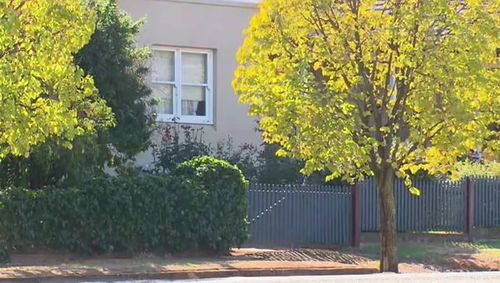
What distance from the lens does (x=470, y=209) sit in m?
23.1

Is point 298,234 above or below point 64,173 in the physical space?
below

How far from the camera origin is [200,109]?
25.8 m

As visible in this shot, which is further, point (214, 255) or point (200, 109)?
point (200, 109)

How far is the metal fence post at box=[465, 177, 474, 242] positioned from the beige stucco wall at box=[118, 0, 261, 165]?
614 cm

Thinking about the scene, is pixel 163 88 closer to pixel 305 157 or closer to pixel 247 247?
pixel 247 247

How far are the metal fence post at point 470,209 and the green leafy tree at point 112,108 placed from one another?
8.34m

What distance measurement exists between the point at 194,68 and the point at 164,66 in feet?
3.08

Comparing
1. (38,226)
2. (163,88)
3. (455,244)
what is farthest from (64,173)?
(455,244)

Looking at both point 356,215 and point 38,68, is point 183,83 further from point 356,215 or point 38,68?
point 38,68

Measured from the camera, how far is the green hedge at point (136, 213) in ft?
55.5

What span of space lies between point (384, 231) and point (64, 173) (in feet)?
21.6

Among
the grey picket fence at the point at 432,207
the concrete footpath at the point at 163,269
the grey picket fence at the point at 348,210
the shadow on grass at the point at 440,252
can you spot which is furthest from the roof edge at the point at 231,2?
the concrete footpath at the point at 163,269

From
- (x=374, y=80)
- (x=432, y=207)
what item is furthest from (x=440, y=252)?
(x=374, y=80)

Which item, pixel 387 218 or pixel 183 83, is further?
pixel 183 83
